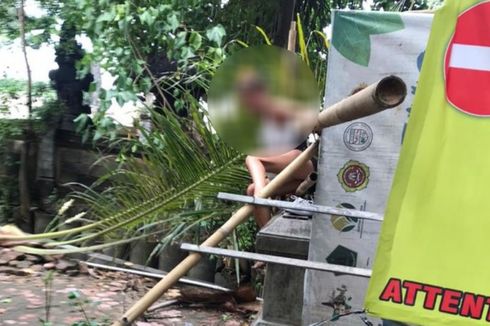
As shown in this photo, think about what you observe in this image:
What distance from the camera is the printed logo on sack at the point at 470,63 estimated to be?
1534 millimetres

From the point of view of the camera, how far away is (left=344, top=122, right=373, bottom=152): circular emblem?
2.60 metres

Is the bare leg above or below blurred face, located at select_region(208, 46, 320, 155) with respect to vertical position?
below

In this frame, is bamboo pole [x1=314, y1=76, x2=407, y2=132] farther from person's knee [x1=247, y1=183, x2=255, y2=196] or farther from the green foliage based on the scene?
the green foliage

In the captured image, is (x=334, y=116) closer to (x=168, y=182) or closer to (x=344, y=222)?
(x=344, y=222)

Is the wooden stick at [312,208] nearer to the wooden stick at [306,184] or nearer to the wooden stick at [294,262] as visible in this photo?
the wooden stick at [294,262]

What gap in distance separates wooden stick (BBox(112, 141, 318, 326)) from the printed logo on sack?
964 mm

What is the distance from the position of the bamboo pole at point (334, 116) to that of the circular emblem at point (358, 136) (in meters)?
0.16

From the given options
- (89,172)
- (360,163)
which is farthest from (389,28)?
(89,172)

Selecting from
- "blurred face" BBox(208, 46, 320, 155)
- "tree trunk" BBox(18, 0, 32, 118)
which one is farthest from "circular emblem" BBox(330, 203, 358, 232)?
"tree trunk" BBox(18, 0, 32, 118)

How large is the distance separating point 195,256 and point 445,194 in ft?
3.56

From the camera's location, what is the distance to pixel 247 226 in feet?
14.0

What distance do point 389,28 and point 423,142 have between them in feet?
3.67

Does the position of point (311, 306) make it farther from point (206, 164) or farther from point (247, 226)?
point (247, 226)

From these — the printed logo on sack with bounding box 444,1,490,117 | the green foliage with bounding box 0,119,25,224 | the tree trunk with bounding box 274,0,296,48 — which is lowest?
the green foliage with bounding box 0,119,25,224
